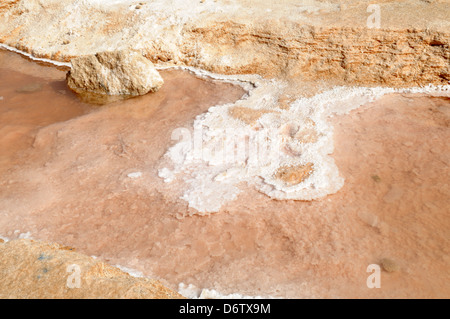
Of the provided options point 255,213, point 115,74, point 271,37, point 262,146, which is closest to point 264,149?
point 262,146

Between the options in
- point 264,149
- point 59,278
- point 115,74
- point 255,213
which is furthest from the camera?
point 115,74

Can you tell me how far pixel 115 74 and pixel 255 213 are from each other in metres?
3.04

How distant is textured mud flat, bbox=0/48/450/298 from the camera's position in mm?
2215

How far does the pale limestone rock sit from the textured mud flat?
36.5 inches

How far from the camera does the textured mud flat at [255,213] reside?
221cm

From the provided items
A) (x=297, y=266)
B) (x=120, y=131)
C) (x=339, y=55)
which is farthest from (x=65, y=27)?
(x=297, y=266)

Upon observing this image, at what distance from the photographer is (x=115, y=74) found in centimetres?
473

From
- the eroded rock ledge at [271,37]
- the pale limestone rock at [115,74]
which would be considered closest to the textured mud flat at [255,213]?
the eroded rock ledge at [271,37]

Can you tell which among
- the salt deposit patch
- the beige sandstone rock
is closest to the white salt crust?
the salt deposit patch

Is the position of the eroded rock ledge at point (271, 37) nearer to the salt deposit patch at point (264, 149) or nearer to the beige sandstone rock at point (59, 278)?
the salt deposit patch at point (264, 149)

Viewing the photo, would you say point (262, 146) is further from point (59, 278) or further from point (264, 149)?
point (59, 278)

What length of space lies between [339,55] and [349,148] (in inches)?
65.6

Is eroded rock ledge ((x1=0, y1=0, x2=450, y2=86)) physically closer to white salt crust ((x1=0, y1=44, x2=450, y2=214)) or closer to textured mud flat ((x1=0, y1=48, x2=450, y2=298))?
white salt crust ((x1=0, y1=44, x2=450, y2=214))

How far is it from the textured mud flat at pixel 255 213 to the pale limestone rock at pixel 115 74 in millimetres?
927
